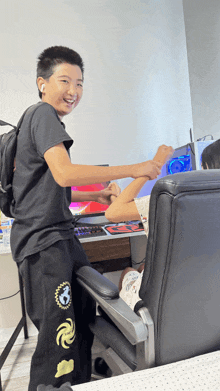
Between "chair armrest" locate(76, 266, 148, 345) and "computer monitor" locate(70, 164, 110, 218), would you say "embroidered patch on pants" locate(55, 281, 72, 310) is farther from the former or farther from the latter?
"computer monitor" locate(70, 164, 110, 218)

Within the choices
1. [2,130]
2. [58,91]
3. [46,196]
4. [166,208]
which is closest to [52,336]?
[46,196]

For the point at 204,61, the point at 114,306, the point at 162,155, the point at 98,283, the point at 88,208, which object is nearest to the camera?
the point at 114,306

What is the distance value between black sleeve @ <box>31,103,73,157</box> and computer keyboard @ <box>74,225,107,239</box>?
776mm

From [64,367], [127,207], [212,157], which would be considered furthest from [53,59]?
[64,367]

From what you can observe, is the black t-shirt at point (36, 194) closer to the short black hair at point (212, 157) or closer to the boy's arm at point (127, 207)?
the boy's arm at point (127, 207)

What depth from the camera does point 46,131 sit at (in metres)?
0.84

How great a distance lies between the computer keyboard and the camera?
61.0 inches

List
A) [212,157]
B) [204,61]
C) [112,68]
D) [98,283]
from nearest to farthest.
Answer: [98,283], [212,157], [112,68], [204,61]

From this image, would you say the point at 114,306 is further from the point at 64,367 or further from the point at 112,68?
the point at 112,68

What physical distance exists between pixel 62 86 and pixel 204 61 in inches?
84.1

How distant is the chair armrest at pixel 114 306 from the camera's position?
1.93 feet

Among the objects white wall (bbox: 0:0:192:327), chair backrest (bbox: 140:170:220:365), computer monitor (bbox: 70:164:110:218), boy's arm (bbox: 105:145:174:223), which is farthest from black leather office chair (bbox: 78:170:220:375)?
white wall (bbox: 0:0:192:327)

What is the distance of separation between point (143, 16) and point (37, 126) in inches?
77.9

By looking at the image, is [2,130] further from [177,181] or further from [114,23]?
[177,181]
